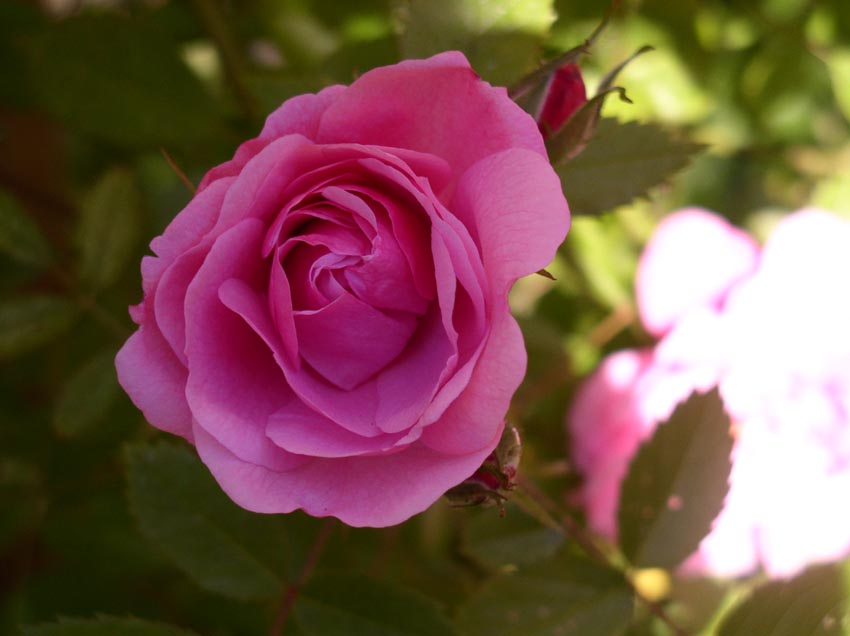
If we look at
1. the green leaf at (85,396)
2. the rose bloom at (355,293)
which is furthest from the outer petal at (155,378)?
the green leaf at (85,396)

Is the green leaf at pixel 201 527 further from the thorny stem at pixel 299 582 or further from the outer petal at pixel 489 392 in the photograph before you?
Answer: the outer petal at pixel 489 392

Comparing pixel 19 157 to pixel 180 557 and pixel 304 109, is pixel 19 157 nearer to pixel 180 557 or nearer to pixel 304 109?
pixel 180 557

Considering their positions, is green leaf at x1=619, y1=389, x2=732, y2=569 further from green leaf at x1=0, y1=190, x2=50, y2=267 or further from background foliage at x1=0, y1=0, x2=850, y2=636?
green leaf at x1=0, y1=190, x2=50, y2=267

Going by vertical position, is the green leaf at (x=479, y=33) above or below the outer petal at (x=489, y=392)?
above

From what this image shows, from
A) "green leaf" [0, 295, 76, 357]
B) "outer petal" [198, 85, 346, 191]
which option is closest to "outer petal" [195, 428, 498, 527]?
"outer petal" [198, 85, 346, 191]

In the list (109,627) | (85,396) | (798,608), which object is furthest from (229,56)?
(798,608)

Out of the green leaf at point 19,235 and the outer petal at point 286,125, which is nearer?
the outer petal at point 286,125
